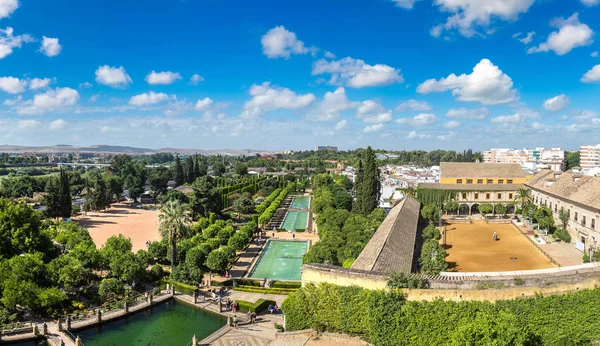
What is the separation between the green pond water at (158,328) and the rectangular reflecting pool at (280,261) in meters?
10.1

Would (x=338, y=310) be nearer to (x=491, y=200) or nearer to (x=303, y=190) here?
(x=491, y=200)

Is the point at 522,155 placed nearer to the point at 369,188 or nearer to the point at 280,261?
the point at 369,188

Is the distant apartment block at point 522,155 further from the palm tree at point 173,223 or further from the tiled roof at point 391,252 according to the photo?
the palm tree at point 173,223

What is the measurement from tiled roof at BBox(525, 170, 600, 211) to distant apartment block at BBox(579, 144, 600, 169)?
112814 mm

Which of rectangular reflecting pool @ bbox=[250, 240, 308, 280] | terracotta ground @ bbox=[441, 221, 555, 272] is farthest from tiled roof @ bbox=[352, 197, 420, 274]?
rectangular reflecting pool @ bbox=[250, 240, 308, 280]

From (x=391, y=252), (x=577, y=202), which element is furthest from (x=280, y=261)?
(x=577, y=202)

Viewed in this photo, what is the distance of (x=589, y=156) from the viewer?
15038 cm

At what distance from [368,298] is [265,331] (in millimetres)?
7474

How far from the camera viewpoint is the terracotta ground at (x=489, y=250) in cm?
3591

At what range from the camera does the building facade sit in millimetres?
37844

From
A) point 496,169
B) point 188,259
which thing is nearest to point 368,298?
point 188,259

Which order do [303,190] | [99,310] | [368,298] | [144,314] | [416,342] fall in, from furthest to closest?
1. [303,190]
2. [144,314]
3. [99,310]
4. [368,298]
5. [416,342]

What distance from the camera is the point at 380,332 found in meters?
19.4

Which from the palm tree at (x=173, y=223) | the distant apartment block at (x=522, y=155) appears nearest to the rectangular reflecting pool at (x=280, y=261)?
the palm tree at (x=173, y=223)
